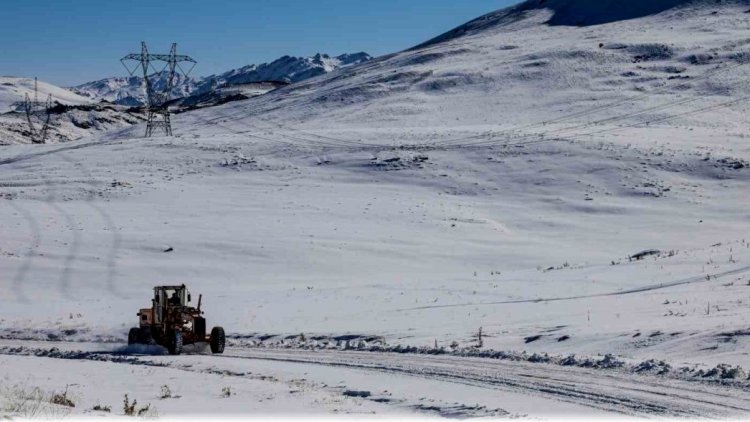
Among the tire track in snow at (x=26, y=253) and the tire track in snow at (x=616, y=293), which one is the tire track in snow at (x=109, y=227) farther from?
the tire track in snow at (x=616, y=293)

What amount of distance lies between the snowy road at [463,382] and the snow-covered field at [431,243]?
0.08 m

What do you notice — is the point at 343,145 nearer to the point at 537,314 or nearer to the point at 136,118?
the point at 537,314

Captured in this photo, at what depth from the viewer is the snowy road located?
13484 mm

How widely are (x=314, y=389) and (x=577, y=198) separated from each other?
146ft

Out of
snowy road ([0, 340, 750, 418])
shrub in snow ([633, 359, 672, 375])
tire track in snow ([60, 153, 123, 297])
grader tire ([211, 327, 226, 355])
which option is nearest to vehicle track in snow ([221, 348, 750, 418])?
snowy road ([0, 340, 750, 418])

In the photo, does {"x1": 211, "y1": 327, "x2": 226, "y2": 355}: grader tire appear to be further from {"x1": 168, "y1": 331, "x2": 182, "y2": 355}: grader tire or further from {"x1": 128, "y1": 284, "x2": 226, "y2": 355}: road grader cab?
{"x1": 168, "y1": 331, "x2": 182, "y2": 355}: grader tire

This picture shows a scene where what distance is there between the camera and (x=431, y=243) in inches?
1817

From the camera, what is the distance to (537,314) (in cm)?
2505

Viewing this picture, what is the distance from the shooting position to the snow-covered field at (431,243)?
17.0 m

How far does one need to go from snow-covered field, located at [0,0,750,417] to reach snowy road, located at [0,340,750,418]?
3.3 inches

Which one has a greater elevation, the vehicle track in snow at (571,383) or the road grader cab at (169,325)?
the road grader cab at (169,325)

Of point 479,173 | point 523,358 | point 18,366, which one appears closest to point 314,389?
point 523,358

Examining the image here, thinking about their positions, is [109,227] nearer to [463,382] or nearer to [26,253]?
[26,253]

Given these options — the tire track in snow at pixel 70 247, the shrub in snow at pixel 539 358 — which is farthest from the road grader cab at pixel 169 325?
the tire track in snow at pixel 70 247
